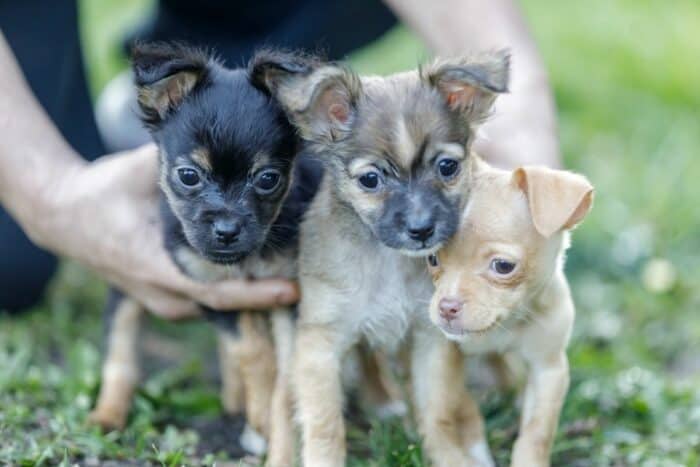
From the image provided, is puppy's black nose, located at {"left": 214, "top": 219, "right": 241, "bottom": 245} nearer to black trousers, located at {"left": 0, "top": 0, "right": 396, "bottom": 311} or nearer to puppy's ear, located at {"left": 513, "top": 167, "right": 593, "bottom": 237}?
puppy's ear, located at {"left": 513, "top": 167, "right": 593, "bottom": 237}

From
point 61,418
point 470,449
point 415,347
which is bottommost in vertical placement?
point 61,418

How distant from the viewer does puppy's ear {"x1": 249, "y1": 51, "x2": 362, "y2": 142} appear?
3662 millimetres

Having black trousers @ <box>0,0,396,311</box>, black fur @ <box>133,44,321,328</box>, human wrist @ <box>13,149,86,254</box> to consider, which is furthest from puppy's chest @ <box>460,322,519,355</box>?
black trousers @ <box>0,0,396,311</box>

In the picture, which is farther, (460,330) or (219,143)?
(219,143)

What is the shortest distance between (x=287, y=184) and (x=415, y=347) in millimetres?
690

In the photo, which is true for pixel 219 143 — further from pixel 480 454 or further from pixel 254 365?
pixel 480 454

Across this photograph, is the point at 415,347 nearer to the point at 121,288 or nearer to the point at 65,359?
the point at 121,288

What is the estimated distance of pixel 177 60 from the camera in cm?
377

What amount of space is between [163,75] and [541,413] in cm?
159

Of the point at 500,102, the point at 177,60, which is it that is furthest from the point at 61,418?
the point at 500,102

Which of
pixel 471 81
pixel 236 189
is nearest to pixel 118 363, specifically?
pixel 236 189

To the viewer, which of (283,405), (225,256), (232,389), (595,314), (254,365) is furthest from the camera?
(595,314)

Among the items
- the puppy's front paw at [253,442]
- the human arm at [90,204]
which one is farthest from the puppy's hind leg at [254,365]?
the human arm at [90,204]

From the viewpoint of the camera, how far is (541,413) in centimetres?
384
